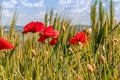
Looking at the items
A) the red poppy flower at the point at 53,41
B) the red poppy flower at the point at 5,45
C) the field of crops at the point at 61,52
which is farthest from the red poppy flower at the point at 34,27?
the red poppy flower at the point at 5,45

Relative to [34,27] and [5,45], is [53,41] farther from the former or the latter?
[5,45]

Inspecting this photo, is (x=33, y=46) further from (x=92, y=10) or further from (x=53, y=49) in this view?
(x=92, y=10)

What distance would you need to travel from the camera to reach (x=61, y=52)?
1.83 metres

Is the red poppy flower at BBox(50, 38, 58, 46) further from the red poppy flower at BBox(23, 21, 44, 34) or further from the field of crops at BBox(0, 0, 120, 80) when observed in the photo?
the red poppy flower at BBox(23, 21, 44, 34)

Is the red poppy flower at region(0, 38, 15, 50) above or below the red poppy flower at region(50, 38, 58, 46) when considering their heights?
above

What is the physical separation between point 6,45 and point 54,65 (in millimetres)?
321

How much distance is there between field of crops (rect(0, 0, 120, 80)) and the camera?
4.63ft

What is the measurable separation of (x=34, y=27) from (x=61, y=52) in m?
0.27

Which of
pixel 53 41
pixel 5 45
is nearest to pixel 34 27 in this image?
pixel 53 41

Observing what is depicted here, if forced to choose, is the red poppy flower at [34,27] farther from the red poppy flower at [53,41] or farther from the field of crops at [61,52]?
the red poppy flower at [53,41]

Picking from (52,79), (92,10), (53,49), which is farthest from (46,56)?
(92,10)

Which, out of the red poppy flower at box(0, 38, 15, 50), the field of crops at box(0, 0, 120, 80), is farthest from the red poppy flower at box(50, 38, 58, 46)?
the red poppy flower at box(0, 38, 15, 50)

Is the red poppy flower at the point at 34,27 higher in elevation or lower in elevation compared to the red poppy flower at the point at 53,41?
higher

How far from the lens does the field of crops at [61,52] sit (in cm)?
141
